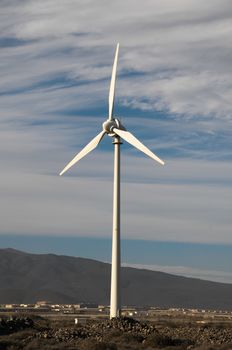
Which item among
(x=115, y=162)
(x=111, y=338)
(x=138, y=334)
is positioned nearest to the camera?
(x=111, y=338)

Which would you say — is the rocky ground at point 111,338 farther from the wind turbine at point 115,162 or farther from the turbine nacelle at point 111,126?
the turbine nacelle at point 111,126

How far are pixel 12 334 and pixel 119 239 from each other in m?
12.3

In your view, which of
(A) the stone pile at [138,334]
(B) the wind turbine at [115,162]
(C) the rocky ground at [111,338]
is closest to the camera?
(C) the rocky ground at [111,338]

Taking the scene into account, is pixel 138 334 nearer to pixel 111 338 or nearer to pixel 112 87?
pixel 111 338

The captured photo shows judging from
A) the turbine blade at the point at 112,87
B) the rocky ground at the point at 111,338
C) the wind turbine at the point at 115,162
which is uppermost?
the turbine blade at the point at 112,87

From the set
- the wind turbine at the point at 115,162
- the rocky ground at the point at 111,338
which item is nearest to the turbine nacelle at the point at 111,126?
the wind turbine at the point at 115,162

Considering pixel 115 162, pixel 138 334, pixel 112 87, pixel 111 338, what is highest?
pixel 112 87

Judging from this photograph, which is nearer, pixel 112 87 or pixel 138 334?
pixel 138 334

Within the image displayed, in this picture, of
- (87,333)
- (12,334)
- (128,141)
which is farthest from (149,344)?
(128,141)

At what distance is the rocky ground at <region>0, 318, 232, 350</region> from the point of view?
50.8 metres

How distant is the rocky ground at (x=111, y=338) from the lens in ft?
167

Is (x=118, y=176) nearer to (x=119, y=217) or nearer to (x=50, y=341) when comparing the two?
(x=119, y=217)

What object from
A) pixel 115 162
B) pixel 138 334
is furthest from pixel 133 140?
pixel 138 334

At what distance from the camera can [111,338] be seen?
55.8 m
